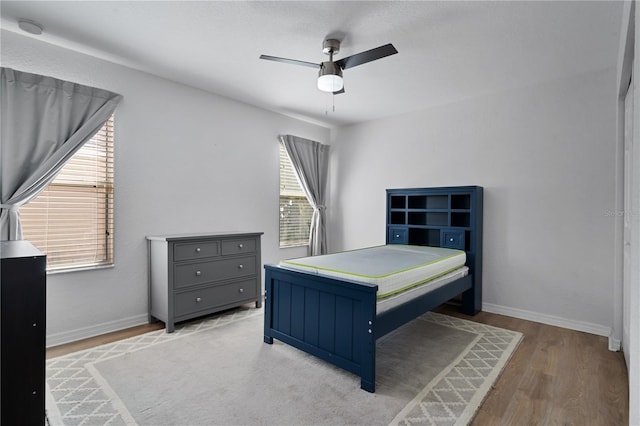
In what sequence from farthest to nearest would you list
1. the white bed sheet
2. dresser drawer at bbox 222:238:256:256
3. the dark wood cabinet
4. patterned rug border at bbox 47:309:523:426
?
dresser drawer at bbox 222:238:256:256 < the white bed sheet < patterned rug border at bbox 47:309:523:426 < the dark wood cabinet

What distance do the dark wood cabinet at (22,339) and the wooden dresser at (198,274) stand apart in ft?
5.84

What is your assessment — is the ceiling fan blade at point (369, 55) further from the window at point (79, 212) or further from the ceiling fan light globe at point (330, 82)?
the window at point (79, 212)

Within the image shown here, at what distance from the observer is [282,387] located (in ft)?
7.19

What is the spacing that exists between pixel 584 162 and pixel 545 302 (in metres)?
1.56

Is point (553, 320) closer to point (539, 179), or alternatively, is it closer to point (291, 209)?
point (539, 179)

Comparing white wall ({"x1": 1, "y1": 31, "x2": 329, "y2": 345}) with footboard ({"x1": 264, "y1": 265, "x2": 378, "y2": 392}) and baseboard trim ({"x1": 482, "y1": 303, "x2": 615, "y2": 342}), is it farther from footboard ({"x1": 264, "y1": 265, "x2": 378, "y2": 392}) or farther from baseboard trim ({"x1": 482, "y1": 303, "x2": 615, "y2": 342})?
baseboard trim ({"x1": 482, "y1": 303, "x2": 615, "y2": 342})

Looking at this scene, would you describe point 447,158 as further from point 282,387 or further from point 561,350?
point 282,387

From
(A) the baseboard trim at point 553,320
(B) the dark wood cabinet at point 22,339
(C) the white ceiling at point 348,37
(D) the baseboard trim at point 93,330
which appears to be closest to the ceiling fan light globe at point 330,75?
(C) the white ceiling at point 348,37

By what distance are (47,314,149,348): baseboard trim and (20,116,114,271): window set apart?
59cm

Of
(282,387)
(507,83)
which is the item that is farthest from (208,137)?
(507,83)

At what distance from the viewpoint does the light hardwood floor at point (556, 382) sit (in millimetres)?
1922

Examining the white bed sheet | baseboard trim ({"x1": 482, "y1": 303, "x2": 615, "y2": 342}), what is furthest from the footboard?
baseboard trim ({"x1": 482, "y1": 303, "x2": 615, "y2": 342})

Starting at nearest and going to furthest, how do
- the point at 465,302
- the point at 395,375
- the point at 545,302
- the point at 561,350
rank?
1. the point at 395,375
2. the point at 561,350
3. the point at 545,302
4. the point at 465,302

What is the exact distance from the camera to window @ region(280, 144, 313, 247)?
491 cm
